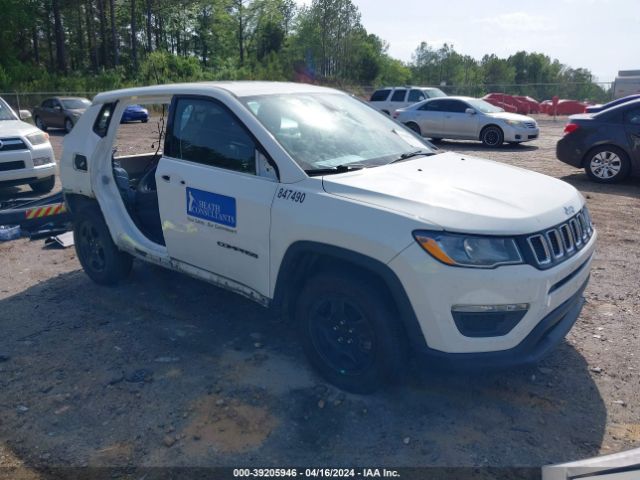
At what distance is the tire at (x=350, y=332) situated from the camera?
3.10 metres

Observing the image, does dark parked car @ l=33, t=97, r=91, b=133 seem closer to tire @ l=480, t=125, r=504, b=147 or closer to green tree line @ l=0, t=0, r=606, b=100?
green tree line @ l=0, t=0, r=606, b=100

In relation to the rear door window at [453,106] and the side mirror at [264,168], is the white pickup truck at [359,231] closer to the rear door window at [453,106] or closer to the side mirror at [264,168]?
the side mirror at [264,168]

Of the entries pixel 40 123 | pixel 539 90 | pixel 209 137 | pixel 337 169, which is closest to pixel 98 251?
pixel 209 137

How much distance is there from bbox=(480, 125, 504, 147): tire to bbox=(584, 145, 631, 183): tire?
19.1ft

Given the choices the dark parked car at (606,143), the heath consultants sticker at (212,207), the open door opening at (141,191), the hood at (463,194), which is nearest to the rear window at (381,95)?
the dark parked car at (606,143)

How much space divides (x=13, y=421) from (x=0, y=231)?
4513mm

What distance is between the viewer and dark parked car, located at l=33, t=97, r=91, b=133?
23.0 m

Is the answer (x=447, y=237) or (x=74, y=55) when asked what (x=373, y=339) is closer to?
(x=447, y=237)

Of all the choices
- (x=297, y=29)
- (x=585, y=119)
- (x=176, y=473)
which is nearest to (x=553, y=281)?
(x=176, y=473)

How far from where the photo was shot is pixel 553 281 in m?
2.96

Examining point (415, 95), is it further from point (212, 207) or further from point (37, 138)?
point (212, 207)

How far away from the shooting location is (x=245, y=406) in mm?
3361

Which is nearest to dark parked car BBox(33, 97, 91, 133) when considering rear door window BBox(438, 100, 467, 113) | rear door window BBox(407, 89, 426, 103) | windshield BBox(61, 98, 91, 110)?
windshield BBox(61, 98, 91, 110)

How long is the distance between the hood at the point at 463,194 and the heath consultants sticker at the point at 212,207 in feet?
2.42
